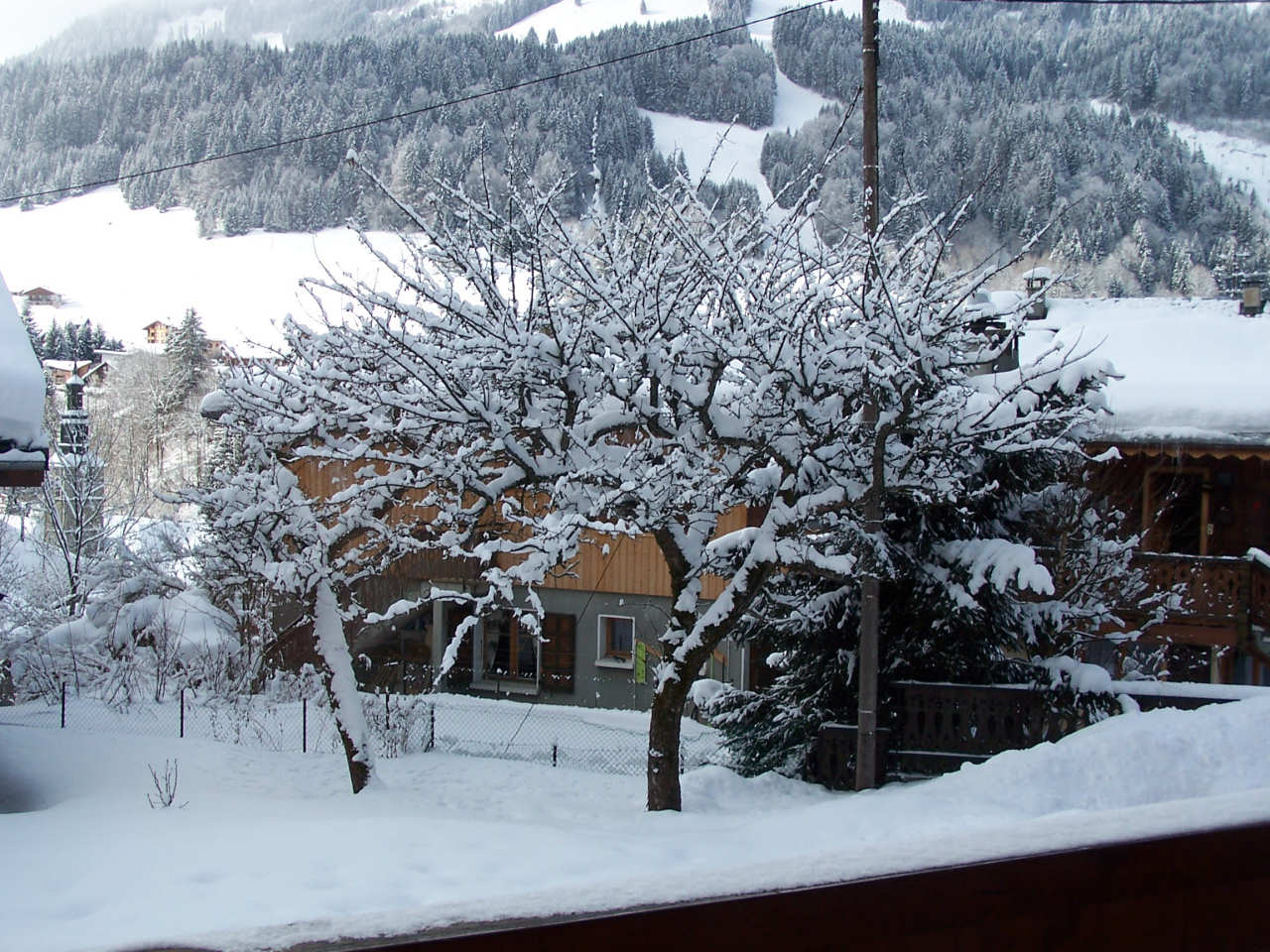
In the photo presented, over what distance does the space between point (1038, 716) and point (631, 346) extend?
6.09 m

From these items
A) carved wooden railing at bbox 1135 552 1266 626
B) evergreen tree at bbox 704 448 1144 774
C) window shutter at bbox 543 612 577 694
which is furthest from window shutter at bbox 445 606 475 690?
carved wooden railing at bbox 1135 552 1266 626

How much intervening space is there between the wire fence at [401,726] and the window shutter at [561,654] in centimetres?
157

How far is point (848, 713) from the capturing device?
12.0 m

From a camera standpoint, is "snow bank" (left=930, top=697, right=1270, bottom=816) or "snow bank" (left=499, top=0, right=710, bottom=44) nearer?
"snow bank" (left=930, top=697, right=1270, bottom=816)

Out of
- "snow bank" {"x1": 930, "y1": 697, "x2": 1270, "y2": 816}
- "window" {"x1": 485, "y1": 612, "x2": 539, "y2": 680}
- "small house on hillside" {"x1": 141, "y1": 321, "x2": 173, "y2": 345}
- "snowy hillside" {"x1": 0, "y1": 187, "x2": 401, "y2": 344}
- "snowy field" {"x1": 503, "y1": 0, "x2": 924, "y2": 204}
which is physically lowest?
"window" {"x1": 485, "y1": 612, "x2": 539, "y2": 680}

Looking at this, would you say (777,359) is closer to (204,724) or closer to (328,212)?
(204,724)

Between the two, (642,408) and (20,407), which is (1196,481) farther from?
(20,407)

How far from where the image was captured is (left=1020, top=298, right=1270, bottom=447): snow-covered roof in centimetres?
1680

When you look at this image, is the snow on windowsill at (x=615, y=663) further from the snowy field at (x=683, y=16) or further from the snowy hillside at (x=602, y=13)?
the snowy hillside at (x=602, y=13)

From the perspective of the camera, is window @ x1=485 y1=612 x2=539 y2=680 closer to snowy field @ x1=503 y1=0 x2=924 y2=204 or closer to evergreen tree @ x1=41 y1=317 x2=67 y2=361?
evergreen tree @ x1=41 y1=317 x2=67 y2=361

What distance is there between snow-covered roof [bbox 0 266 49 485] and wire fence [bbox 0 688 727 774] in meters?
9.36

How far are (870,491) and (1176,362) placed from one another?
14398mm

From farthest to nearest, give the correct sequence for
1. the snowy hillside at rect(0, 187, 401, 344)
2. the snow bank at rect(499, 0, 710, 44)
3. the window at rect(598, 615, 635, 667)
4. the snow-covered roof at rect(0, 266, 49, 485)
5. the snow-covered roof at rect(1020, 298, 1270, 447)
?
the snow bank at rect(499, 0, 710, 44), the snowy hillside at rect(0, 187, 401, 344), the window at rect(598, 615, 635, 667), the snow-covered roof at rect(1020, 298, 1270, 447), the snow-covered roof at rect(0, 266, 49, 485)

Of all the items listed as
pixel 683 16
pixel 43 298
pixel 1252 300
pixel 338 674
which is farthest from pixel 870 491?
pixel 683 16
